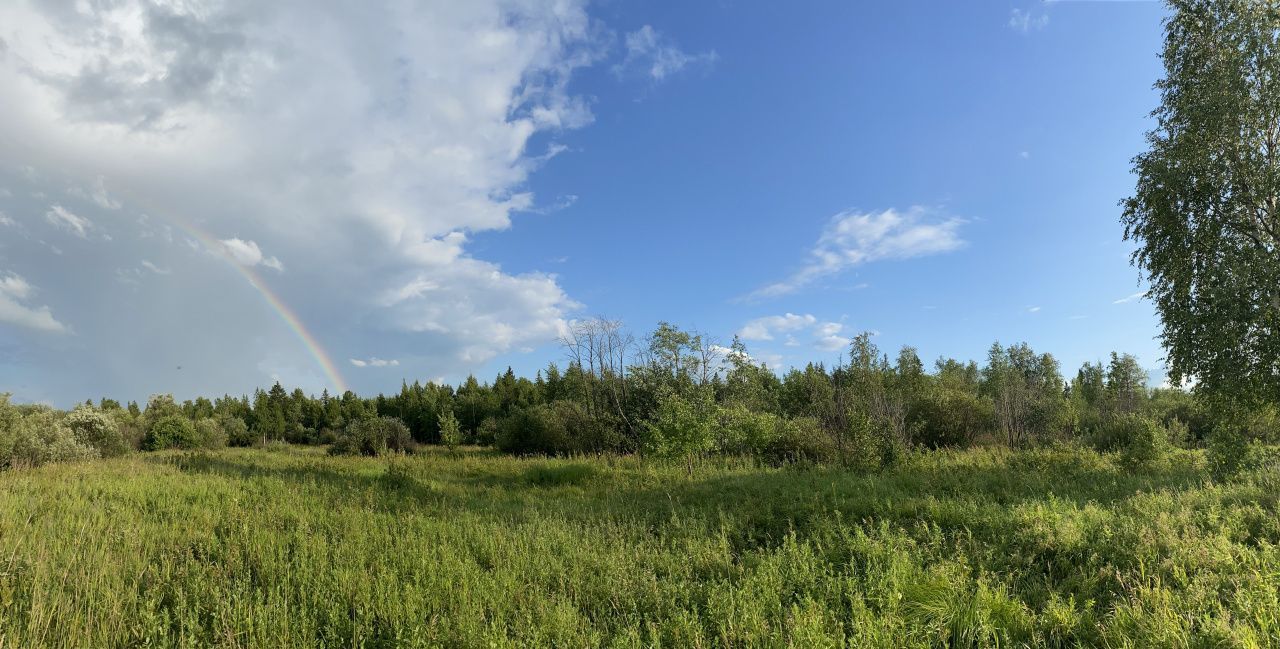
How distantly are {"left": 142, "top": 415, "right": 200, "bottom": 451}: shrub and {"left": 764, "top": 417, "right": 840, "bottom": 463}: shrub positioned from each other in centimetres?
4628

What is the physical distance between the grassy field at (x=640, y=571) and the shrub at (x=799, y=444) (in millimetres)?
9087

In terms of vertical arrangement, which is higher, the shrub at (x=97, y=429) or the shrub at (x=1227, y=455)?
the shrub at (x=97, y=429)

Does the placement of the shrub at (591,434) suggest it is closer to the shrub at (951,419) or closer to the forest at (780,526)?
the forest at (780,526)

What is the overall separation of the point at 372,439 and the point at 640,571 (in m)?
34.7

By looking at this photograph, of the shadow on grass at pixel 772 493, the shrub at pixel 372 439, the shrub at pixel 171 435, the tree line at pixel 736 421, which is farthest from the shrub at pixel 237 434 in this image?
the shadow on grass at pixel 772 493

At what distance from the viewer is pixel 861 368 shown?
4516 cm

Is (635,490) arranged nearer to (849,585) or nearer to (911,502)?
(911,502)

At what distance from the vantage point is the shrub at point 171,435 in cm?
4062

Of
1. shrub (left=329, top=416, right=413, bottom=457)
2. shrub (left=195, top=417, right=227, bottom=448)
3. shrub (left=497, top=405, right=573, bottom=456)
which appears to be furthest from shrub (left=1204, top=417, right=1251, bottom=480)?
shrub (left=195, top=417, right=227, bottom=448)

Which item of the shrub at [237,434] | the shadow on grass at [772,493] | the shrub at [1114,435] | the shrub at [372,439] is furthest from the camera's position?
the shrub at [237,434]

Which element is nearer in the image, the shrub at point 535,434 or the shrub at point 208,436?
the shrub at point 535,434

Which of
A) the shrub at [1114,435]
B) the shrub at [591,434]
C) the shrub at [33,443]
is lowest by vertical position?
the shrub at [1114,435]

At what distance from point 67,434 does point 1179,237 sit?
43085mm

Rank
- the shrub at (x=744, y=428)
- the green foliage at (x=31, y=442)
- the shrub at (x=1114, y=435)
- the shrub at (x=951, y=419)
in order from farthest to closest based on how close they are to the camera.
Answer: the shrub at (x=951, y=419) < the shrub at (x=1114, y=435) < the shrub at (x=744, y=428) < the green foliage at (x=31, y=442)
